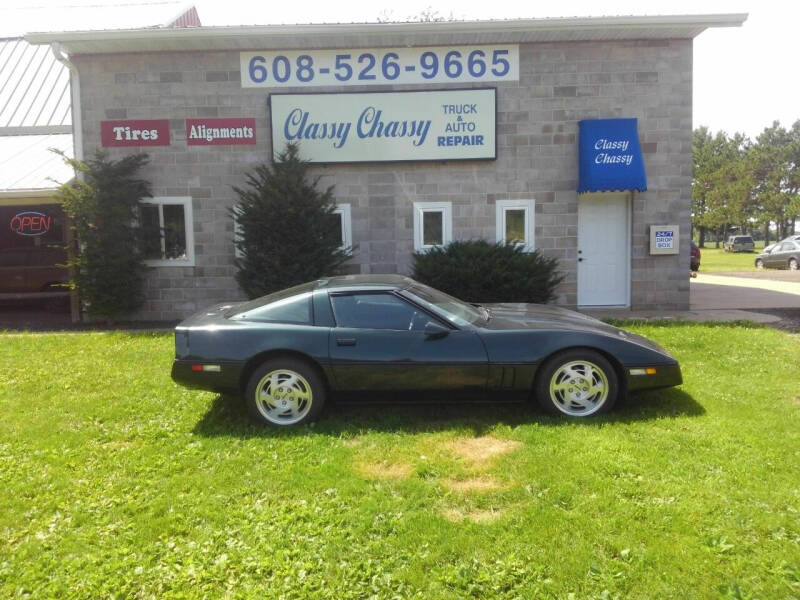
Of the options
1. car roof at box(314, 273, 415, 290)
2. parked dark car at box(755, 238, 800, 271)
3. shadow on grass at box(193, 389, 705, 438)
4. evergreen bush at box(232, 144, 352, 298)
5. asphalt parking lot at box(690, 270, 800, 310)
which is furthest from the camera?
parked dark car at box(755, 238, 800, 271)

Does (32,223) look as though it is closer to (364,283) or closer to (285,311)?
(285,311)

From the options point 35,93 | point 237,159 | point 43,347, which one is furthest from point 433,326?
point 35,93

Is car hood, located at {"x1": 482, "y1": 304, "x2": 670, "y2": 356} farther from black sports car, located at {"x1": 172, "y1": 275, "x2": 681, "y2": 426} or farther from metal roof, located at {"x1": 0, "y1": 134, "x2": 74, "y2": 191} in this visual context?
metal roof, located at {"x1": 0, "y1": 134, "x2": 74, "y2": 191}

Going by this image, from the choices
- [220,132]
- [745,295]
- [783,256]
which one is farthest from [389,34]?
[783,256]

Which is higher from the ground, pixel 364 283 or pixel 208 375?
pixel 364 283

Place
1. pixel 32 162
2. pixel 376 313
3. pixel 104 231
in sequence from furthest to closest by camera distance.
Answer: pixel 32 162 → pixel 104 231 → pixel 376 313

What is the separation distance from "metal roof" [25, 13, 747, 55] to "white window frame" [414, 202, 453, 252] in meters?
2.80

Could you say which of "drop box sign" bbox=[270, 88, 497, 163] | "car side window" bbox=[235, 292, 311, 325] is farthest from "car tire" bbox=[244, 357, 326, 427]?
"drop box sign" bbox=[270, 88, 497, 163]

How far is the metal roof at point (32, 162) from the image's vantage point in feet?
35.0

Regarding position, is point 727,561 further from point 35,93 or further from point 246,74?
point 35,93

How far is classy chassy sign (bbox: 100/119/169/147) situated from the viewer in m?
10.8

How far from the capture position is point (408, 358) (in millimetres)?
4910

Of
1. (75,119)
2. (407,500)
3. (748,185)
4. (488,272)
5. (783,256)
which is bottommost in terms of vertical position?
(407,500)

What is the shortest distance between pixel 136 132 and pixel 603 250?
346 inches
